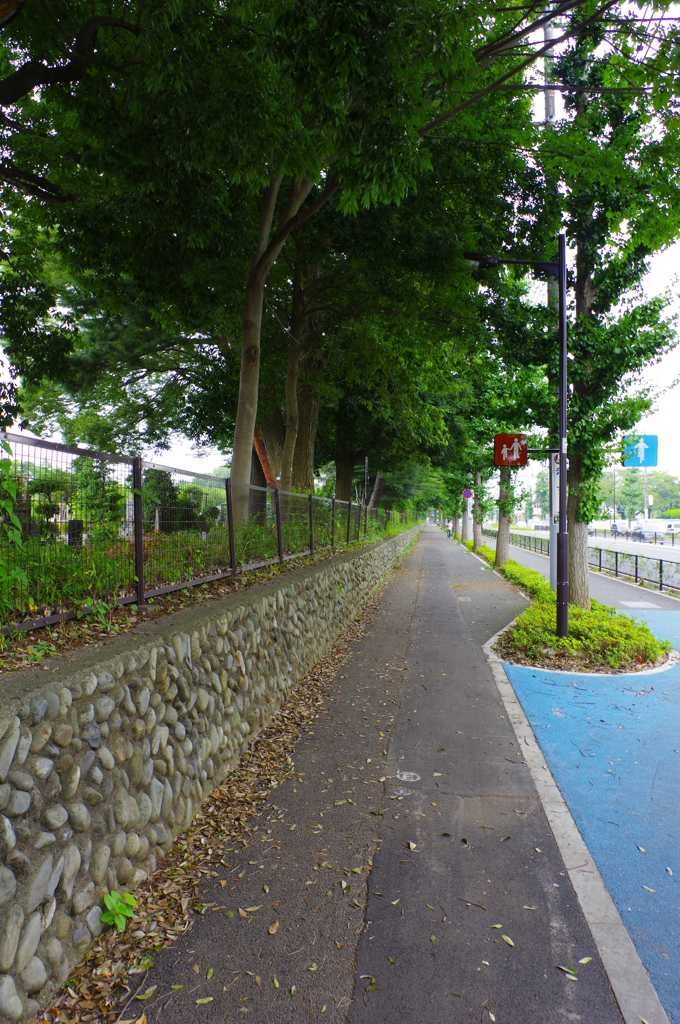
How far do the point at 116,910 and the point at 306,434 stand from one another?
538 inches

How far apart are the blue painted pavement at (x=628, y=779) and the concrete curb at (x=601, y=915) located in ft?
0.14

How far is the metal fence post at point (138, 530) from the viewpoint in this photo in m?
4.76

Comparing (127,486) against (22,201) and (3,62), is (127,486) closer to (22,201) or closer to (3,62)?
(3,62)

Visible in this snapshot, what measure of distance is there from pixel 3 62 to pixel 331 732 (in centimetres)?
906

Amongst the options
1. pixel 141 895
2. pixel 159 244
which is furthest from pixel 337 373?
pixel 141 895

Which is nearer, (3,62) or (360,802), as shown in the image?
(360,802)

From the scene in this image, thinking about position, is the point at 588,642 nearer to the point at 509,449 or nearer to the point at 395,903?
the point at 509,449

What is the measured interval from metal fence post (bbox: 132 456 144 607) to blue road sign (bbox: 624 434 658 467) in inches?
339

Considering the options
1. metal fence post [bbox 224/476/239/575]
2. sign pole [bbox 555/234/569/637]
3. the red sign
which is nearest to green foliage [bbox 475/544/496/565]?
the red sign

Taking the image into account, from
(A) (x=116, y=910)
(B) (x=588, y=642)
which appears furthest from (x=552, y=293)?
(A) (x=116, y=910)

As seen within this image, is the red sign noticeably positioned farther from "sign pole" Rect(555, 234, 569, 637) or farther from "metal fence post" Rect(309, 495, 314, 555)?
"metal fence post" Rect(309, 495, 314, 555)

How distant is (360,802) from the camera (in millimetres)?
4504

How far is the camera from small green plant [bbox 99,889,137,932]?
2.93 meters

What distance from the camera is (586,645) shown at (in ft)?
28.5
